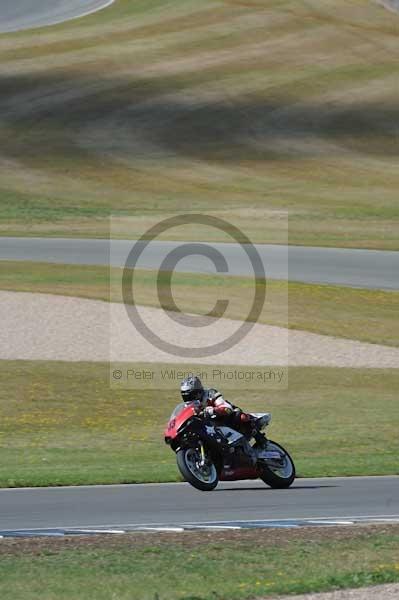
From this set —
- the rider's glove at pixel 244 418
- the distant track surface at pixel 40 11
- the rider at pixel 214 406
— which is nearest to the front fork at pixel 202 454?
the rider at pixel 214 406

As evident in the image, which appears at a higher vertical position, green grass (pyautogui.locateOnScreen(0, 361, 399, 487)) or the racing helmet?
the racing helmet

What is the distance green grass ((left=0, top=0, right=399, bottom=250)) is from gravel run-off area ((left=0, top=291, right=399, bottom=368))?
583 inches

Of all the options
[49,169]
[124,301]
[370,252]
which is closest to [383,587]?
[124,301]

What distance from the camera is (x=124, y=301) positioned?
3189cm

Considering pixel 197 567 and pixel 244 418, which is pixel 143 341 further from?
pixel 197 567

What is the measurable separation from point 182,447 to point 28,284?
1972cm

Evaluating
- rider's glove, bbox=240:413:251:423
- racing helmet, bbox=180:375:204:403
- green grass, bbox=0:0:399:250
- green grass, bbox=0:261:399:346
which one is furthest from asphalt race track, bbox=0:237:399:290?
racing helmet, bbox=180:375:204:403

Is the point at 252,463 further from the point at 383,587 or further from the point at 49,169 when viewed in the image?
the point at 49,169

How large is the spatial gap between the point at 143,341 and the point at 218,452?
38.7ft

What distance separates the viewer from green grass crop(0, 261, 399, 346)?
2992 cm

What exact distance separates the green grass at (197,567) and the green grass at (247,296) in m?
15.9

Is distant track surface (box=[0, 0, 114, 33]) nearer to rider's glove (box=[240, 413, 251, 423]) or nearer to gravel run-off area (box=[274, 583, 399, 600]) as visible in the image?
rider's glove (box=[240, 413, 251, 423])

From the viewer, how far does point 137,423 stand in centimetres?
2125

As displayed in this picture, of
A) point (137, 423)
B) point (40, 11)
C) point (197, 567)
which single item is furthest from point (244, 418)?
point (40, 11)
